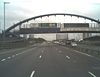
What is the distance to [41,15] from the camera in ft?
357

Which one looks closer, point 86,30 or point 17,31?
point 86,30

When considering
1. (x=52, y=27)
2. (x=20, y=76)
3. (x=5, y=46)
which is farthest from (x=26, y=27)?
(x=20, y=76)

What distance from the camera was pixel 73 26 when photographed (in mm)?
96438

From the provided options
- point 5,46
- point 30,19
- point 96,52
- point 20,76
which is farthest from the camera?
point 30,19

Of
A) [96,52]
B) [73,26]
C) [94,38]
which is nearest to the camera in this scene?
[96,52]

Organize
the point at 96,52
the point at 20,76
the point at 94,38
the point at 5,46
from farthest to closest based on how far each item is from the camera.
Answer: the point at 94,38 < the point at 5,46 < the point at 96,52 < the point at 20,76

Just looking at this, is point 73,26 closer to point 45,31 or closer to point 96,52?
point 45,31

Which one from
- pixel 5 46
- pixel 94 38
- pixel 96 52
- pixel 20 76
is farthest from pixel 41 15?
pixel 20 76

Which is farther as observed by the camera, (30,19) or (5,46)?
(30,19)

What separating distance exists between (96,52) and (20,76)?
74.2 feet

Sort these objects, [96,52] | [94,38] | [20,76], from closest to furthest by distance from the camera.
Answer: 1. [20,76]
2. [96,52]
3. [94,38]

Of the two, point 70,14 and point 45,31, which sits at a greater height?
point 70,14

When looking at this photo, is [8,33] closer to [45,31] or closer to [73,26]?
[45,31]

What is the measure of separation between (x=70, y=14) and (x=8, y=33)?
28.4m
